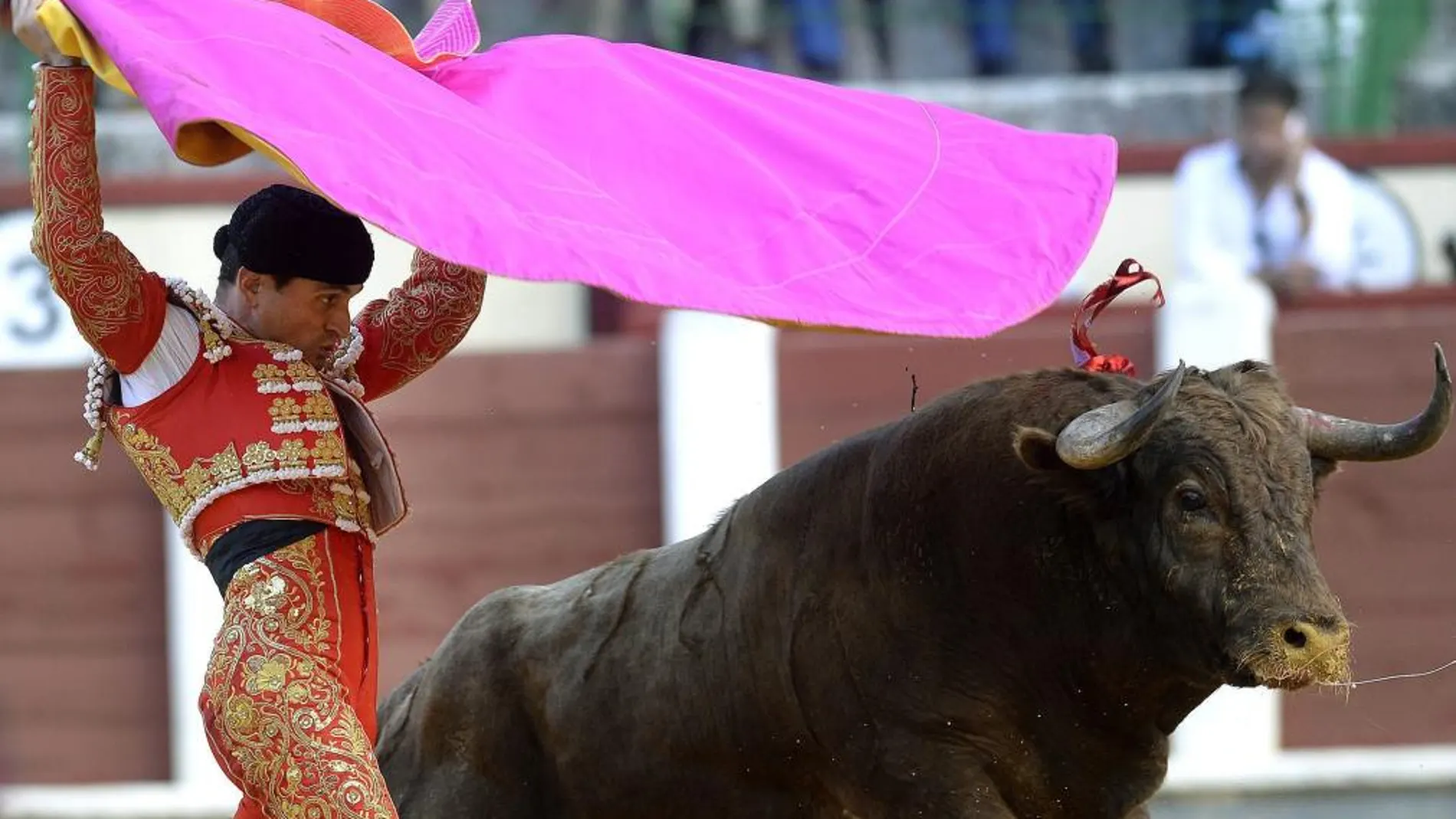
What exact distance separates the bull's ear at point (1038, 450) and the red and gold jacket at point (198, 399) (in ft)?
2.71

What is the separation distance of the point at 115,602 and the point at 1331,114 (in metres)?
4.31

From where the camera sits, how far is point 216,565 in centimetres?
310

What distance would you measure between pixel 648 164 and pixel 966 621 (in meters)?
0.72

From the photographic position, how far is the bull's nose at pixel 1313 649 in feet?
9.37

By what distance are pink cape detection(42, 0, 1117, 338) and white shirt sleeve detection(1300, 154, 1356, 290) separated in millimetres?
3766

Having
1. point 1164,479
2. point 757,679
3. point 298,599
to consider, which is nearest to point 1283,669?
point 1164,479

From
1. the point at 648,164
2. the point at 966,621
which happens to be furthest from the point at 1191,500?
the point at 648,164

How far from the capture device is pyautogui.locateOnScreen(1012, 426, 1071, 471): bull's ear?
3047 mm

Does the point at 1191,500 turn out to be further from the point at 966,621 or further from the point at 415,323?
the point at 415,323

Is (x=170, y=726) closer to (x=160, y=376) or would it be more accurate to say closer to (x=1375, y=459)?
(x=160, y=376)

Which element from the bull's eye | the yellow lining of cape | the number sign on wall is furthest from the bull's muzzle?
the number sign on wall

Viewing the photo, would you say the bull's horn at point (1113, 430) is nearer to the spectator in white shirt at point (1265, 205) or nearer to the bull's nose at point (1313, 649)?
the bull's nose at point (1313, 649)

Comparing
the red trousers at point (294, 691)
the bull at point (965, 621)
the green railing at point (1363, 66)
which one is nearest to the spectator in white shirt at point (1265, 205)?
the green railing at point (1363, 66)

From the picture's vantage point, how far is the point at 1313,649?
2.86m
